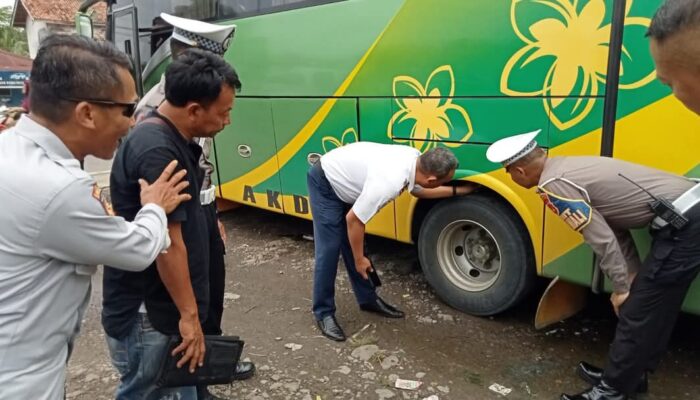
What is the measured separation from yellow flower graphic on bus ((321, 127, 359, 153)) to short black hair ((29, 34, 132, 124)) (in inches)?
117

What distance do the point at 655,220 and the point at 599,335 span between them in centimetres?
131

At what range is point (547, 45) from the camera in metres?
3.02

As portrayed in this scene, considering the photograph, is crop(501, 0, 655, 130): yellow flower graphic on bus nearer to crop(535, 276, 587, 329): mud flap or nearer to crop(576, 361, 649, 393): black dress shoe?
crop(535, 276, 587, 329): mud flap

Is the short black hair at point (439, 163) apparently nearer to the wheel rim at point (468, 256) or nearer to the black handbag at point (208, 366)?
the wheel rim at point (468, 256)

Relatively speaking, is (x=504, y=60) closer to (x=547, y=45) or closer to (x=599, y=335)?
(x=547, y=45)

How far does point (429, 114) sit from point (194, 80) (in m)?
2.19

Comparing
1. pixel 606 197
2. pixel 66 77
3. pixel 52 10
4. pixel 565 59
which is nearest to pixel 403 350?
pixel 606 197

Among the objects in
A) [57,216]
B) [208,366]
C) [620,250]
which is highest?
[57,216]

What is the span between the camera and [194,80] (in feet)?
6.04

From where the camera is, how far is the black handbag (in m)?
1.90

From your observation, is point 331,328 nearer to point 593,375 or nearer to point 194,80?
point 593,375

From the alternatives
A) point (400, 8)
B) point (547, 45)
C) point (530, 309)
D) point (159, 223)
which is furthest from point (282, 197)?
point (159, 223)

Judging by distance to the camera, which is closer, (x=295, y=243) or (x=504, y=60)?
(x=504, y=60)

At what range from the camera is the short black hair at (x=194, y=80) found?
6.04ft
